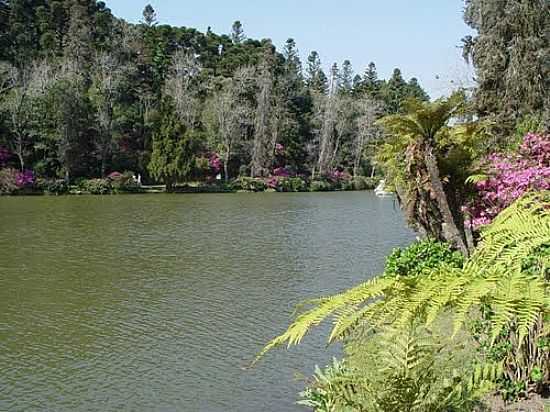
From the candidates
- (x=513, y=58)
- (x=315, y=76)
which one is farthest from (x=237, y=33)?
(x=513, y=58)

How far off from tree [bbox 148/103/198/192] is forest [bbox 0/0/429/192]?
0.21ft

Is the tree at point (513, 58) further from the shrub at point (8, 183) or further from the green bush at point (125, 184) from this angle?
the shrub at point (8, 183)

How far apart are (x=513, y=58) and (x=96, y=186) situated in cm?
2377

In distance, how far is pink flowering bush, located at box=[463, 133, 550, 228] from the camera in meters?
8.17

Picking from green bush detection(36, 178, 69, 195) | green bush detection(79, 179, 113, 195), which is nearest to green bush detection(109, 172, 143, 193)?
green bush detection(79, 179, 113, 195)

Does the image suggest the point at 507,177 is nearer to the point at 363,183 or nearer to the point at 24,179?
the point at 24,179

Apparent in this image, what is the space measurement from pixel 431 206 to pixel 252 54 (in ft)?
146

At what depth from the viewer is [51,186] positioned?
32656 mm

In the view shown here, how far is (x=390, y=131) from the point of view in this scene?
9117 millimetres

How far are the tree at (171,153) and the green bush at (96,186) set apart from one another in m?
3.35

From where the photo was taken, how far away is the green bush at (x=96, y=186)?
111 ft

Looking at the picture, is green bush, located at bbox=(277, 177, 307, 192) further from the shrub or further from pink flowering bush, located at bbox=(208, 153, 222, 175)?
the shrub

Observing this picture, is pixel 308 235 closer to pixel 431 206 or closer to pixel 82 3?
pixel 431 206

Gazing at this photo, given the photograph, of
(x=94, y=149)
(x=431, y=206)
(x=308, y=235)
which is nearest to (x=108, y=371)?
(x=431, y=206)
